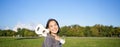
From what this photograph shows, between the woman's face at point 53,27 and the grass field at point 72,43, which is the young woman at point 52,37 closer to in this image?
the woman's face at point 53,27

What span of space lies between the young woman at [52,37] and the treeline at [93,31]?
7558cm

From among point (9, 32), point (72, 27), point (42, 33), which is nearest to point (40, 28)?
point (42, 33)

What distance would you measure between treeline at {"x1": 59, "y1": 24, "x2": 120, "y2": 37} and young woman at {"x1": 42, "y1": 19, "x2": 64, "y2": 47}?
248ft

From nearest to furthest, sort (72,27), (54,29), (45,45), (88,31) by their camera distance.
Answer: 1. (45,45)
2. (54,29)
3. (88,31)
4. (72,27)

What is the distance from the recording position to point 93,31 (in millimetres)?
77938

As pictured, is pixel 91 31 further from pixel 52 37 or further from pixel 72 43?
pixel 52 37

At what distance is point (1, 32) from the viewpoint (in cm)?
9012

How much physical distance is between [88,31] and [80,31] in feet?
9.93

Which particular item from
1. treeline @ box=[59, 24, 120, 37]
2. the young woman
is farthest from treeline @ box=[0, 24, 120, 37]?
the young woman

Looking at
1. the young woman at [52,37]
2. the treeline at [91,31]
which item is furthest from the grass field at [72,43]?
the treeline at [91,31]

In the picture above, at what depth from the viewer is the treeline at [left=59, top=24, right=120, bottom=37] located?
78250mm

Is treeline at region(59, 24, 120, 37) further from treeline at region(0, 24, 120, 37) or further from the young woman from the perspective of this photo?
the young woman

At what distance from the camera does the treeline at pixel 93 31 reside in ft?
257

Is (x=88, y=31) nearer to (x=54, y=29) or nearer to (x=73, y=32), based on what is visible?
(x=73, y=32)
